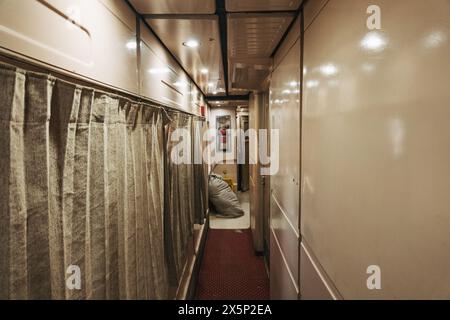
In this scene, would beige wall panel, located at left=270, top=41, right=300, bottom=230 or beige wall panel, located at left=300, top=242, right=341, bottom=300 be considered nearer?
beige wall panel, located at left=300, top=242, right=341, bottom=300

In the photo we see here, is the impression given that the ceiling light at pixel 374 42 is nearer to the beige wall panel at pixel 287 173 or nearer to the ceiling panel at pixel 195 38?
the beige wall panel at pixel 287 173

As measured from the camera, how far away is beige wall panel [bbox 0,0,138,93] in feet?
1.94


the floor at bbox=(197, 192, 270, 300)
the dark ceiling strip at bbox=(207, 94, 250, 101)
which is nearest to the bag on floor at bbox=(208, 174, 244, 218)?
the floor at bbox=(197, 192, 270, 300)

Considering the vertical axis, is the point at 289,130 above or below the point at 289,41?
below

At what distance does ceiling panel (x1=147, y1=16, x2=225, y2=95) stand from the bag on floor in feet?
8.00

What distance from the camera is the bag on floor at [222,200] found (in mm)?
4762

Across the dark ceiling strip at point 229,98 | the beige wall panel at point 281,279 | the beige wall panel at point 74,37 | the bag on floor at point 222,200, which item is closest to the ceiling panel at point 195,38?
the beige wall panel at point 74,37

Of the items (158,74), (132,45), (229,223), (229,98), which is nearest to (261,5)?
(132,45)

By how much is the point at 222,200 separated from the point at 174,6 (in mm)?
3821

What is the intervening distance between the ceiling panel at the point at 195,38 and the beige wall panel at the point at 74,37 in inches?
11.6

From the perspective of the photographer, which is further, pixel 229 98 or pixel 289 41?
pixel 229 98

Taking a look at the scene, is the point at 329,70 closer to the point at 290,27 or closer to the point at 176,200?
the point at 290,27

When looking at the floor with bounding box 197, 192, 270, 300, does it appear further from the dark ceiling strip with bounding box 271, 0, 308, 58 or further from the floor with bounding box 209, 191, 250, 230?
the dark ceiling strip with bounding box 271, 0, 308, 58

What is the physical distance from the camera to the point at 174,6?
126 cm
